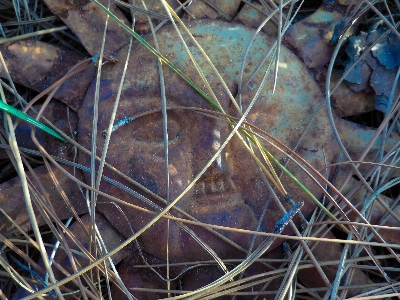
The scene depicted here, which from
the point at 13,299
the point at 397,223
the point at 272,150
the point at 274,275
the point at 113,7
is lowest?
the point at 13,299

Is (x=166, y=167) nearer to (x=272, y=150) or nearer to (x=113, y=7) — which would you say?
(x=272, y=150)

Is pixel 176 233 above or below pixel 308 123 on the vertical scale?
below

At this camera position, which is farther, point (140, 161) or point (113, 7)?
point (113, 7)

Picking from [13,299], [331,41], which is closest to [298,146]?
[331,41]

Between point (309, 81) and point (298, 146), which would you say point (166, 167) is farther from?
point (309, 81)

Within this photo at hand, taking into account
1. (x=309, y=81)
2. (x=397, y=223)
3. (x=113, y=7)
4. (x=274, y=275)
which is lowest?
(x=274, y=275)

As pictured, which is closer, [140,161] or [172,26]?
[140,161]

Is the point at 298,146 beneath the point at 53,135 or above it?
above

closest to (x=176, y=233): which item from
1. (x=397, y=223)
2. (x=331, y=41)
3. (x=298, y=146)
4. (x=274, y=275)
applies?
(x=274, y=275)
